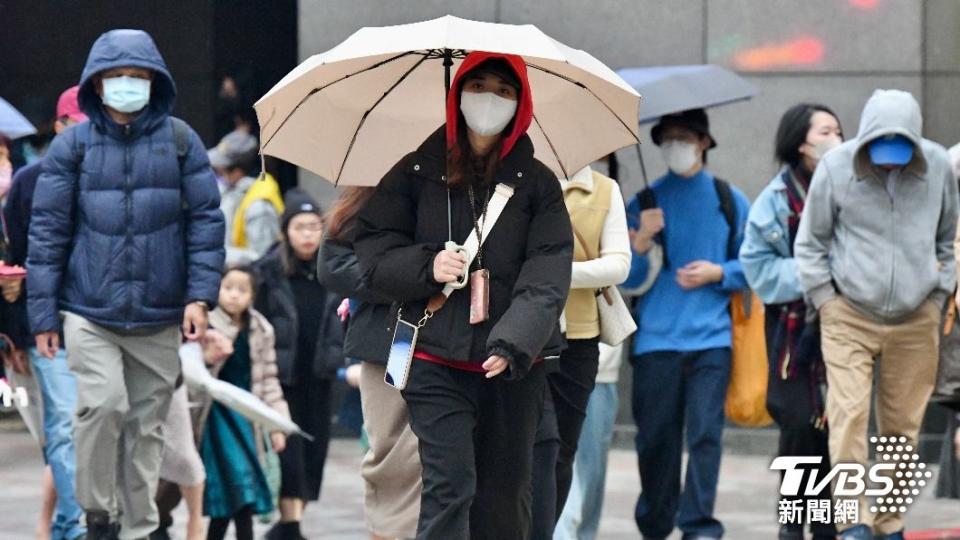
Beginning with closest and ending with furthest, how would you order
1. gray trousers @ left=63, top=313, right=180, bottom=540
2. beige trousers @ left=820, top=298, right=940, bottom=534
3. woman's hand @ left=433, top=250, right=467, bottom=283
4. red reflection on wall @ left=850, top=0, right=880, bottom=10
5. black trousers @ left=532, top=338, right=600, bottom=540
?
woman's hand @ left=433, top=250, right=467, bottom=283 < black trousers @ left=532, top=338, right=600, bottom=540 < gray trousers @ left=63, top=313, right=180, bottom=540 < beige trousers @ left=820, top=298, right=940, bottom=534 < red reflection on wall @ left=850, top=0, right=880, bottom=10

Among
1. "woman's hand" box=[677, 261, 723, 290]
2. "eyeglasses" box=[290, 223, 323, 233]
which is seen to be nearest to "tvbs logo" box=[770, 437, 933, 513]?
"woman's hand" box=[677, 261, 723, 290]

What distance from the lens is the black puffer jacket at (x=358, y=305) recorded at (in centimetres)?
693

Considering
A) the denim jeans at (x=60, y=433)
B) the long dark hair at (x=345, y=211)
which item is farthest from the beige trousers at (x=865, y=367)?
the denim jeans at (x=60, y=433)

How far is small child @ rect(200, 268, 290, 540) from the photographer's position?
860 centimetres

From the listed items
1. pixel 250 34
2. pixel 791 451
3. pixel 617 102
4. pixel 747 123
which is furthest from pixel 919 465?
pixel 250 34

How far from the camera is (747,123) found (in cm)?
1214

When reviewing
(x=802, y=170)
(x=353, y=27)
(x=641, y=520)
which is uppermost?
(x=353, y=27)

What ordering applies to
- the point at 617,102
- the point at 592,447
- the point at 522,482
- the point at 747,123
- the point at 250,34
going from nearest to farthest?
the point at 522,482 → the point at 617,102 → the point at 592,447 → the point at 747,123 → the point at 250,34

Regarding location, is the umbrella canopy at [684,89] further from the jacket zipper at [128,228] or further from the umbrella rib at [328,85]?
the jacket zipper at [128,228]

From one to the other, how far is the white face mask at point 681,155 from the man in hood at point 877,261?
62 cm

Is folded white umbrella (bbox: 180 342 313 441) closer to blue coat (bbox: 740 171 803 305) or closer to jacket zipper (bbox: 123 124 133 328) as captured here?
jacket zipper (bbox: 123 124 133 328)

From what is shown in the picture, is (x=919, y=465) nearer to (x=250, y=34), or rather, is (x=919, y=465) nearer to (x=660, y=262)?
(x=660, y=262)

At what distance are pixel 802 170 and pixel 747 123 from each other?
3105 mm

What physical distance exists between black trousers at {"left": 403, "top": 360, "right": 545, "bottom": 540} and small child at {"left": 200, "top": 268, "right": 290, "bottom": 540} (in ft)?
8.12
